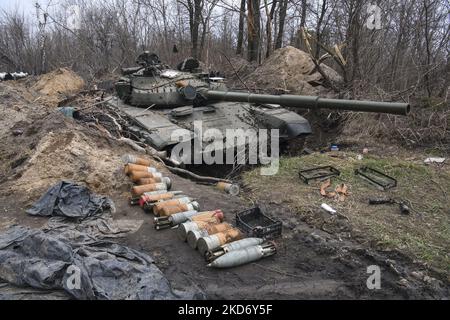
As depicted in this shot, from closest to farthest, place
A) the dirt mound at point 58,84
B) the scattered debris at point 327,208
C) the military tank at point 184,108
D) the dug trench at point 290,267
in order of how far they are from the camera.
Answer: the dug trench at point 290,267 → the scattered debris at point 327,208 → the military tank at point 184,108 → the dirt mound at point 58,84

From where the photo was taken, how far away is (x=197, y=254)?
4762mm

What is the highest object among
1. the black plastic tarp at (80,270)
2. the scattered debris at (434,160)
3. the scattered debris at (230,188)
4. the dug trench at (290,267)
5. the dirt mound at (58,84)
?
the dirt mound at (58,84)

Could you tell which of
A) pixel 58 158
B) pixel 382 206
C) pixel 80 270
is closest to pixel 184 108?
A: pixel 58 158

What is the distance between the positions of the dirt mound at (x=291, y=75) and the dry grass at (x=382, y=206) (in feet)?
13.6

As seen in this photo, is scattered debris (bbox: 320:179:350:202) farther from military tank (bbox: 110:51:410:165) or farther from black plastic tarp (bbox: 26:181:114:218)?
black plastic tarp (bbox: 26:181:114:218)

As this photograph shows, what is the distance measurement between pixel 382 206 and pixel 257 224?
6.41 feet

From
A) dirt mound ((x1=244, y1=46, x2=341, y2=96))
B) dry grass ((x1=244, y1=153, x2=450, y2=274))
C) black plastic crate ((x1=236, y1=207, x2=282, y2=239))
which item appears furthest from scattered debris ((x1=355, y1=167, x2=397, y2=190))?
dirt mound ((x1=244, y1=46, x2=341, y2=96))

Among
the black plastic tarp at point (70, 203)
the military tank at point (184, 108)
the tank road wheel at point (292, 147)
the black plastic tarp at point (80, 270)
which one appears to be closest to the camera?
the black plastic tarp at point (80, 270)

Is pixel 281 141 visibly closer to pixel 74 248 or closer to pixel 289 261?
pixel 289 261

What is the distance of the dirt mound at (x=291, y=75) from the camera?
12156mm

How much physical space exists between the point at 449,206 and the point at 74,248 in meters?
5.01

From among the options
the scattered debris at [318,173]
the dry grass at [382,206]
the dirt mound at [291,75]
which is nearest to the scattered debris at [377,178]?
the dry grass at [382,206]

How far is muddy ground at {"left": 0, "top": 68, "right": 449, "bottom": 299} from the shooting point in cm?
410

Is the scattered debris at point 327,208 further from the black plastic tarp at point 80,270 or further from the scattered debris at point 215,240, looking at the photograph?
the black plastic tarp at point 80,270
